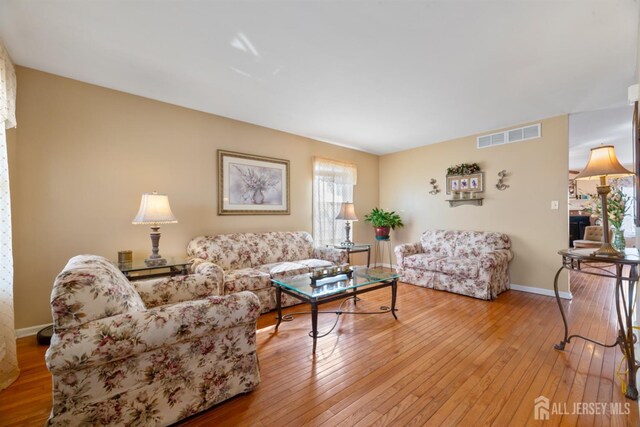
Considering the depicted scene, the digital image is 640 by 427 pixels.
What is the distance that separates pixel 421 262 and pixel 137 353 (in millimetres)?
3645

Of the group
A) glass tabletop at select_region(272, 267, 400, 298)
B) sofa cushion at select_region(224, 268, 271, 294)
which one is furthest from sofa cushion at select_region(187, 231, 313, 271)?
glass tabletop at select_region(272, 267, 400, 298)

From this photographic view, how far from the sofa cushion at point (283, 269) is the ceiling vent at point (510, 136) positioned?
3.45 m

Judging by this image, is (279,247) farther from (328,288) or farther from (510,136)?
(510,136)

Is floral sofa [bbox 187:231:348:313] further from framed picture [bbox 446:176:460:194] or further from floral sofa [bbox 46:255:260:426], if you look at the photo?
framed picture [bbox 446:176:460:194]

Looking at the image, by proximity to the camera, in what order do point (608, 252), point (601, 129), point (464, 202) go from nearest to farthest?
1. point (608, 252)
2. point (601, 129)
3. point (464, 202)

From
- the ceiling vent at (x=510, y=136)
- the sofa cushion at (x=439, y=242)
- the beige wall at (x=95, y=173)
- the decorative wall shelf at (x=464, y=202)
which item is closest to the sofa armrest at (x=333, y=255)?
the beige wall at (x=95, y=173)

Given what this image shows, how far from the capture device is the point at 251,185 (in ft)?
12.6

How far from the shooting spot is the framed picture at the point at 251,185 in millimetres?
3594

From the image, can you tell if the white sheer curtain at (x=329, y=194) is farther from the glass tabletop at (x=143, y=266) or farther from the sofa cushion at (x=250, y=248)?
the glass tabletop at (x=143, y=266)

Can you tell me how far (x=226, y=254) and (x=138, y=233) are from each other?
3.17ft

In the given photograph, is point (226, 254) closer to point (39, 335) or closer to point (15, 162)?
point (39, 335)

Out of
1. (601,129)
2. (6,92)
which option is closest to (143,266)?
(6,92)

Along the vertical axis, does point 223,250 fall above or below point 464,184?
below

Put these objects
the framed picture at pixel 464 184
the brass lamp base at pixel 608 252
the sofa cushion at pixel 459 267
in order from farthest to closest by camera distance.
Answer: the framed picture at pixel 464 184, the sofa cushion at pixel 459 267, the brass lamp base at pixel 608 252
